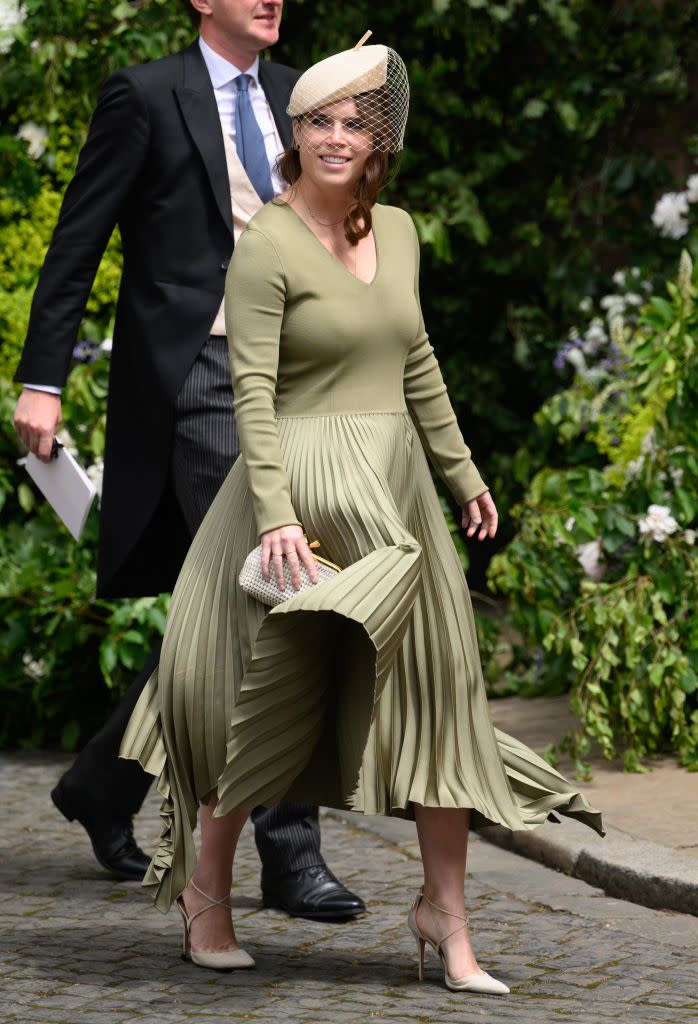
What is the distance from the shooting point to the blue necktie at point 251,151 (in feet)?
14.0

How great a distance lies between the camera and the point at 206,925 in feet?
12.6

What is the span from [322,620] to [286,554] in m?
0.13

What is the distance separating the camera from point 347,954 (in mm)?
3969

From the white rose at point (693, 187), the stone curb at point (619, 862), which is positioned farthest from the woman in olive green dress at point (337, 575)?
the white rose at point (693, 187)

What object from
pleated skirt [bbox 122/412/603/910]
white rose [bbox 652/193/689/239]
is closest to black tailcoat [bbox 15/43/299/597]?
pleated skirt [bbox 122/412/603/910]

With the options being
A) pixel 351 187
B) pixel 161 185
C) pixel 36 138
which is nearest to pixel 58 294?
pixel 161 185

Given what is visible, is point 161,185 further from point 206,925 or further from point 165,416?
point 206,925

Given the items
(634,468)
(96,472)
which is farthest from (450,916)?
(96,472)

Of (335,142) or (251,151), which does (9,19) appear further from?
(335,142)

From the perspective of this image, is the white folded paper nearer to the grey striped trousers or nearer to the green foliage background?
the grey striped trousers

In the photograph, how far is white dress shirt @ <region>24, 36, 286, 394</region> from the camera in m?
4.29

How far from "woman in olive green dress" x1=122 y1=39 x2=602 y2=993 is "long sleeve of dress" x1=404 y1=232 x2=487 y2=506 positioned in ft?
0.30

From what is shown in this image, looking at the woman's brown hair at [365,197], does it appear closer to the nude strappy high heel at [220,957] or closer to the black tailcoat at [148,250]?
the black tailcoat at [148,250]

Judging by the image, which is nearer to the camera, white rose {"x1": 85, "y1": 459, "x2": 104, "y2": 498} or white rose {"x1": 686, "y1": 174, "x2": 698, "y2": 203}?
white rose {"x1": 85, "y1": 459, "x2": 104, "y2": 498}
